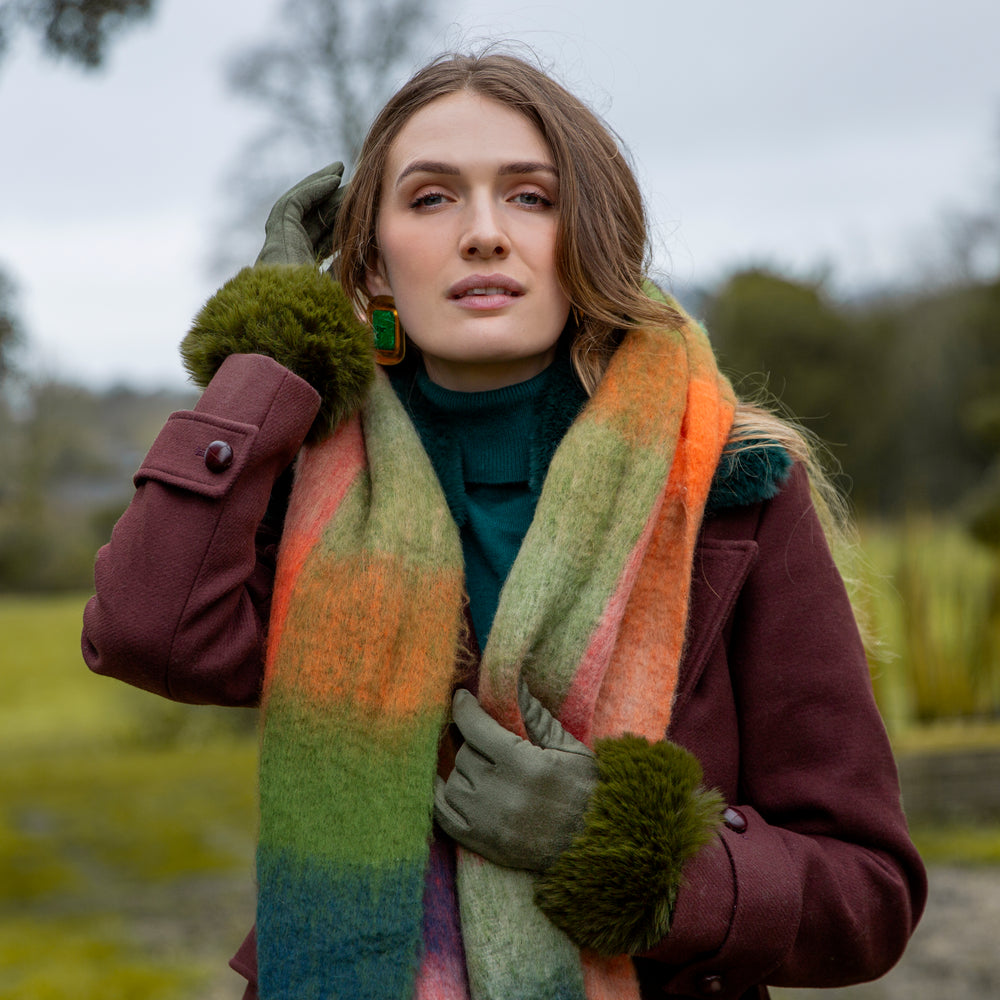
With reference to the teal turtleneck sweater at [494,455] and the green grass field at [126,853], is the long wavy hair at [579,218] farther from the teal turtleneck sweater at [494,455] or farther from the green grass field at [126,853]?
the green grass field at [126,853]

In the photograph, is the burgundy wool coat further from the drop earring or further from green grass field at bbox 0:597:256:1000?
green grass field at bbox 0:597:256:1000

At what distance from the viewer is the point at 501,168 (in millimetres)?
1754

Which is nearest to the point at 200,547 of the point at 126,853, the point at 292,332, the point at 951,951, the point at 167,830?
the point at 292,332

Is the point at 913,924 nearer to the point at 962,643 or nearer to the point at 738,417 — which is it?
the point at 738,417

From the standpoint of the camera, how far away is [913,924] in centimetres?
170

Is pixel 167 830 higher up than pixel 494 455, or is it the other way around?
pixel 494 455

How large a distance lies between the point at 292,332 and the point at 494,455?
374 mm

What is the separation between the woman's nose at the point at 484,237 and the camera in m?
1.70

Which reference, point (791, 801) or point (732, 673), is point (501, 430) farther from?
point (791, 801)

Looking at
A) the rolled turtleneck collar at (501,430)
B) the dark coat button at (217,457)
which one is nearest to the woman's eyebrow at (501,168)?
the rolled turtleneck collar at (501,430)

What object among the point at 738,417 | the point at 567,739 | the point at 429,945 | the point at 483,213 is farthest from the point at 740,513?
the point at 429,945

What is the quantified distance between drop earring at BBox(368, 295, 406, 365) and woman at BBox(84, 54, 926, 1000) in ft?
0.25

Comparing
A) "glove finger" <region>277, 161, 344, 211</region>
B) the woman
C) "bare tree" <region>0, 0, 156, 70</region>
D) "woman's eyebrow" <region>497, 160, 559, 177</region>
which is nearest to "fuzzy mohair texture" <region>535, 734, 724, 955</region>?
the woman

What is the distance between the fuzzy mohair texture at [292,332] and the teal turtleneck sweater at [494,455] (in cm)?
16
